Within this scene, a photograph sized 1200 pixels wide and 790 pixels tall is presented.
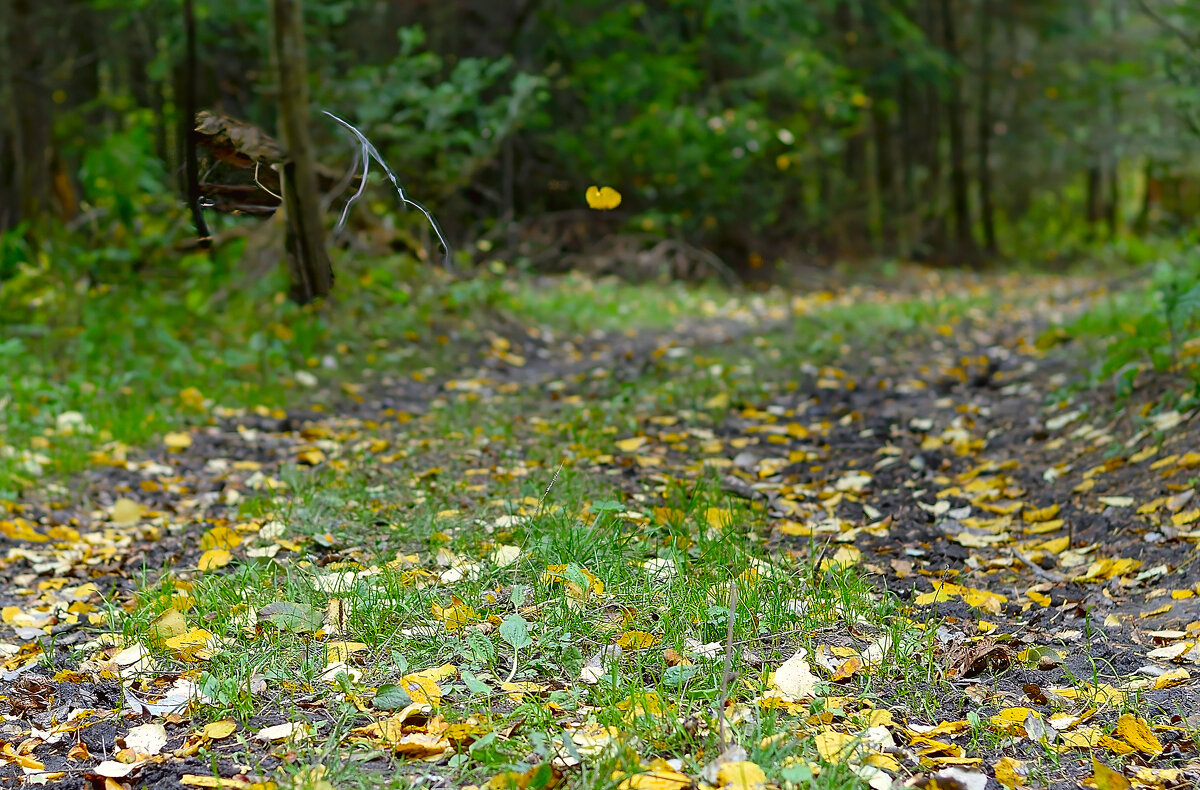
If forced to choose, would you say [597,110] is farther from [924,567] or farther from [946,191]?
[946,191]

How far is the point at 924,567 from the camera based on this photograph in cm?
288

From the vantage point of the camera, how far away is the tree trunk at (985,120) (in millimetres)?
14641

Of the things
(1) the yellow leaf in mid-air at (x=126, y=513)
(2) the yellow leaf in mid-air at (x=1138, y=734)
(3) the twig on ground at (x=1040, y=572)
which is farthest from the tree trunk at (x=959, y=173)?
(2) the yellow leaf in mid-air at (x=1138, y=734)

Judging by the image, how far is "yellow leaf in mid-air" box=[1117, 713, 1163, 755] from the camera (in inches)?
73.2

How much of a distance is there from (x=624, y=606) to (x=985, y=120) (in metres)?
14.8

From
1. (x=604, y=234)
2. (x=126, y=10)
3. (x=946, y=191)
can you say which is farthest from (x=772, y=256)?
(x=946, y=191)

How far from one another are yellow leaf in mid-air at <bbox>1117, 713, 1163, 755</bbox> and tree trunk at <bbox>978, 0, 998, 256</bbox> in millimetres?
14489

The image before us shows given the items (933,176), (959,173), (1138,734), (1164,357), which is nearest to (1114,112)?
(959,173)

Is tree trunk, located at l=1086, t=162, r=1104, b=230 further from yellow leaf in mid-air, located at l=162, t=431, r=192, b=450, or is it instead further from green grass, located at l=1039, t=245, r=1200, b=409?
yellow leaf in mid-air, located at l=162, t=431, r=192, b=450

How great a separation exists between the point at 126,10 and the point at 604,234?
5596mm

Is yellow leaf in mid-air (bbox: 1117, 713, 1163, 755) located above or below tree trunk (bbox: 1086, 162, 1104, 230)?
below

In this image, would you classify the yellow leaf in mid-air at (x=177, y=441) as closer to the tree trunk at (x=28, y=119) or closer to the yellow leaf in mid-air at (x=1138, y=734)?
the yellow leaf in mid-air at (x=1138, y=734)

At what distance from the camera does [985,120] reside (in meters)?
15.0

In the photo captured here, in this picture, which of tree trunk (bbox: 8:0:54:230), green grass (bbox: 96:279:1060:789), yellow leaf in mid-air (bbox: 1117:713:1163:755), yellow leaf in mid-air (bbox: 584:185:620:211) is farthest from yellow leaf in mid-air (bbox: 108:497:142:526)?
tree trunk (bbox: 8:0:54:230)
